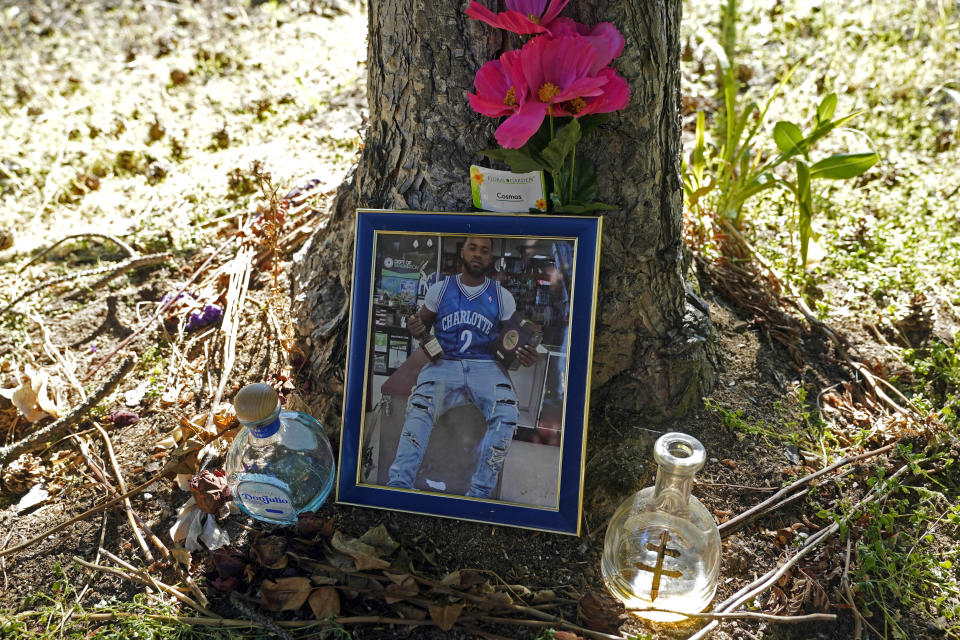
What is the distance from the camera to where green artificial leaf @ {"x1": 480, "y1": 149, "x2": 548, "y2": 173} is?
147 centimetres

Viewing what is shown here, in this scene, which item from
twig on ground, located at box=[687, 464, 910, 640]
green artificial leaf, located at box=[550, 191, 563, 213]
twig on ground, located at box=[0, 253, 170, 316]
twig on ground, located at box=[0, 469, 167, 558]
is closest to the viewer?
twig on ground, located at box=[687, 464, 910, 640]

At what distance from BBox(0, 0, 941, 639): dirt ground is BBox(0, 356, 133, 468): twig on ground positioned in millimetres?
42

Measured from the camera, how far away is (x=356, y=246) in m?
1.64

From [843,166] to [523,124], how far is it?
1.28 m

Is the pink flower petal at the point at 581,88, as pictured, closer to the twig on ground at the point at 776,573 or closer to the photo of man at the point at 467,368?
the photo of man at the point at 467,368

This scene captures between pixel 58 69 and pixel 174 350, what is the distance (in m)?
2.87

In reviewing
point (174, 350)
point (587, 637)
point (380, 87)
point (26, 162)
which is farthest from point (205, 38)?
point (587, 637)

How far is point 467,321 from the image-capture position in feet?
5.17

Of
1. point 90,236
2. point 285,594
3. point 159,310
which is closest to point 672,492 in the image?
point 285,594

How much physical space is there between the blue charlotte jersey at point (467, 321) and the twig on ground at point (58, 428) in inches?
43.8

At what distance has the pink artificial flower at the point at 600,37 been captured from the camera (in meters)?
1.37

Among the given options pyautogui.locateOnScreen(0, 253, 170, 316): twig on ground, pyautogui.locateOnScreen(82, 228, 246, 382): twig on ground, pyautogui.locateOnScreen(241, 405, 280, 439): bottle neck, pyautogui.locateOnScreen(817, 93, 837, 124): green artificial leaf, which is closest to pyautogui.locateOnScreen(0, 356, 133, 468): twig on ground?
pyautogui.locateOnScreen(82, 228, 246, 382): twig on ground

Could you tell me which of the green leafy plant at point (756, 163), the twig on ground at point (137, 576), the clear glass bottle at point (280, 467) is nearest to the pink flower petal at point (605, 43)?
the green leafy plant at point (756, 163)

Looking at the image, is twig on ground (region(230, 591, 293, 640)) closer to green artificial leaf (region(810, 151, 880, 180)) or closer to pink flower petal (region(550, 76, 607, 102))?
pink flower petal (region(550, 76, 607, 102))
